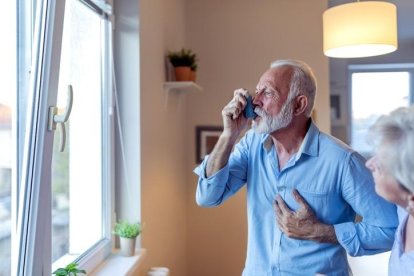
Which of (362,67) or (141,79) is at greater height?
(362,67)

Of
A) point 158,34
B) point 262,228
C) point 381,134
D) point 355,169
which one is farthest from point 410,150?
point 158,34

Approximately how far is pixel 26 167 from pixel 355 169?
1.01 meters

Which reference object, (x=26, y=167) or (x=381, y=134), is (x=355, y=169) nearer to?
(x=381, y=134)

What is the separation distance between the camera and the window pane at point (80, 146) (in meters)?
1.63

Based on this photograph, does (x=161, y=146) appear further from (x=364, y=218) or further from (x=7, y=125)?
(x=364, y=218)

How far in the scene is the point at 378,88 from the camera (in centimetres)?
569

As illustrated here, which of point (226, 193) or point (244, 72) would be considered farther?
point (244, 72)

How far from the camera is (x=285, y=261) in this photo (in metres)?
1.31

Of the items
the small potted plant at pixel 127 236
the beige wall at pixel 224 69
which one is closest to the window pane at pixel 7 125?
the small potted plant at pixel 127 236

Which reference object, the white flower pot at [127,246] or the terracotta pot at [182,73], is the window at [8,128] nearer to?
the white flower pot at [127,246]

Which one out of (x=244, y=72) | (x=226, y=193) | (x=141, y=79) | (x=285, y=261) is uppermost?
(x=244, y=72)

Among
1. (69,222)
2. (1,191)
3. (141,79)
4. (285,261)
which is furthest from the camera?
(141,79)

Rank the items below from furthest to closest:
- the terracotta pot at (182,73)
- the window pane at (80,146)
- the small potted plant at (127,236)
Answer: the terracotta pot at (182,73), the small potted plant at (127,236), the window pane at (80,146)

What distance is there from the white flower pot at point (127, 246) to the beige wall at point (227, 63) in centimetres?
128
